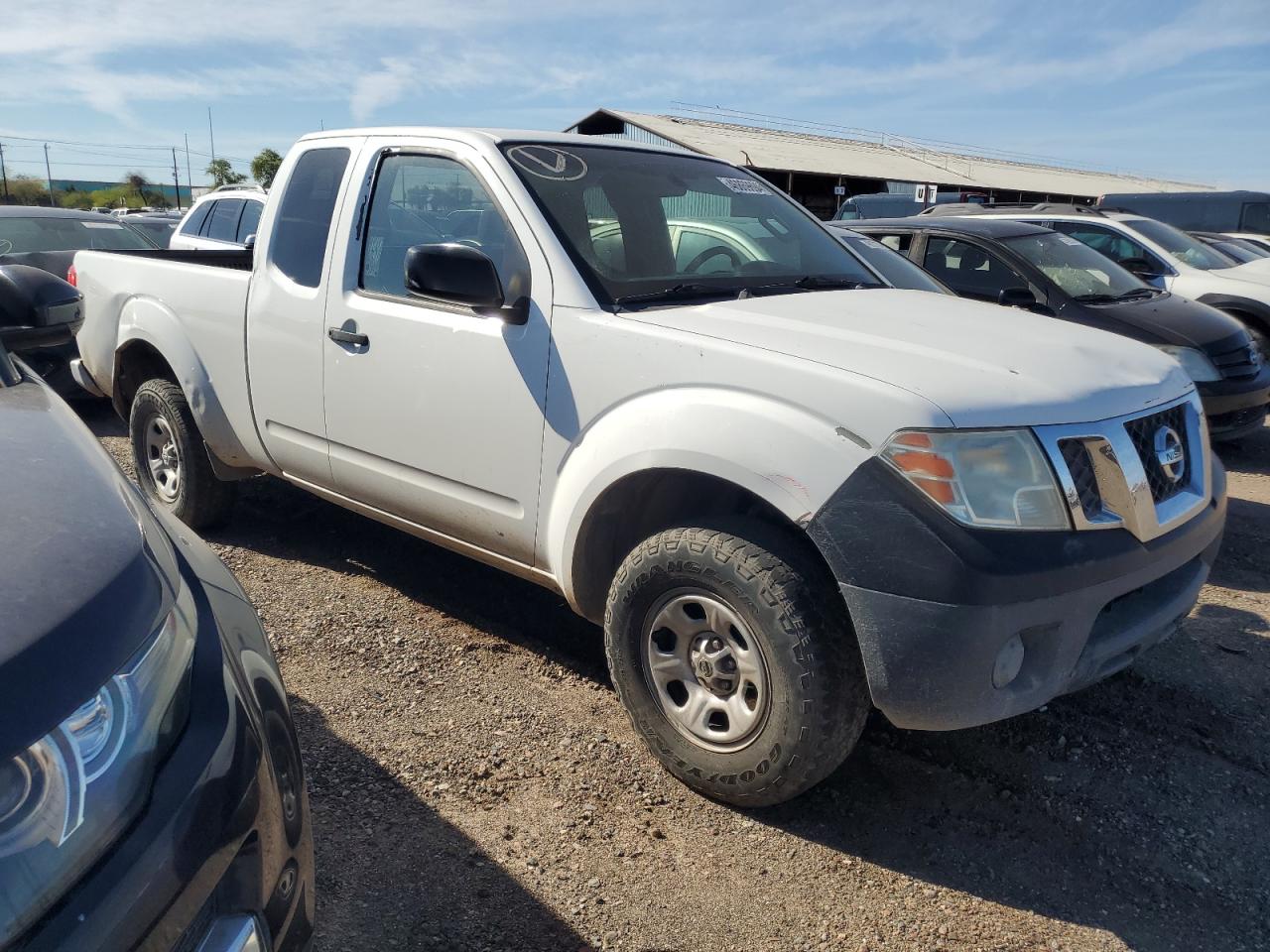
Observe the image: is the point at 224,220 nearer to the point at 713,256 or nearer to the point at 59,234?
the point at 59,234

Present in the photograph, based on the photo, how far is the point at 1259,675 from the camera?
12.3 ft

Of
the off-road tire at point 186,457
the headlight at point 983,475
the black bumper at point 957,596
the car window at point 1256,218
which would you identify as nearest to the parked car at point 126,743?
the black bumper at point 957,596

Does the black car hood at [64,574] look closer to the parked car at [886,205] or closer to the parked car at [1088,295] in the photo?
the parked car at [1088,295]

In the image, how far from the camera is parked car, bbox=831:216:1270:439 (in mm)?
6660

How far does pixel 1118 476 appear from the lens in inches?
99.0

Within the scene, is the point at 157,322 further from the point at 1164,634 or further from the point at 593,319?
the point at 1164,634

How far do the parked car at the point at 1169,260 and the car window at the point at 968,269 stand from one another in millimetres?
1407

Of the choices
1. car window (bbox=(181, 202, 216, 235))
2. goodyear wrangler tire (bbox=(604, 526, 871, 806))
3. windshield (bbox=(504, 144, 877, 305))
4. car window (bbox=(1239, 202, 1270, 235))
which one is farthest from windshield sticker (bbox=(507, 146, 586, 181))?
car window (bbox=(1239, 202, 1270, 235))

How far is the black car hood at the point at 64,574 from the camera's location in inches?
48.8

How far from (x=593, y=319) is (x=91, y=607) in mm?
1821

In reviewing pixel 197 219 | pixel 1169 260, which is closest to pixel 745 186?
pixel 1169 260

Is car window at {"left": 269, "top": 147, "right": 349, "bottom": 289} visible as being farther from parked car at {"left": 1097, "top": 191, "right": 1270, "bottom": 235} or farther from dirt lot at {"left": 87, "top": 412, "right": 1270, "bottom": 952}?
parked car at {"left": 1097, "top": 191, "right": 1270, "bottom": 235}

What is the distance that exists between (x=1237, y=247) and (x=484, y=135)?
13596 mm

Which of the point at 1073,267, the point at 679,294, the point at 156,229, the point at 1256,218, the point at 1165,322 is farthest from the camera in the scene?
the point at 1256,218
